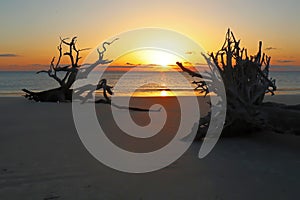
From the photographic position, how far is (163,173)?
15.1 ft

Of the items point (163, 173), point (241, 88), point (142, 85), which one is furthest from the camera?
point (142, 85)

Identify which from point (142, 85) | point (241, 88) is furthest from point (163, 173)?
point (142, 85)

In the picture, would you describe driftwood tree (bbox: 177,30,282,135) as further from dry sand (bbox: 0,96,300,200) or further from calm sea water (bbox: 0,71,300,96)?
calm sea water (bbox: 0,71,300,96)

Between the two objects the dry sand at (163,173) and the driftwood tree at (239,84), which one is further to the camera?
the driftwood tree at (239,84)

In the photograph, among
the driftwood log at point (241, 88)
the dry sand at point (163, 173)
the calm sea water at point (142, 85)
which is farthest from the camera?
the calm sea water at point (142, 85)

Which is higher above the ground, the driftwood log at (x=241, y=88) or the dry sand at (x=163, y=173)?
the driftwood log at (x=241, y=88)

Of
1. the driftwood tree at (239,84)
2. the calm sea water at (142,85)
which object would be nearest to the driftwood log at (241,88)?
the driftwood tree at (239,84)

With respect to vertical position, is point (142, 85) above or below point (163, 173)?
below

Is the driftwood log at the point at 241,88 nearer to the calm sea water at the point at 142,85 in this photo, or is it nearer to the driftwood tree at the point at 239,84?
the driftwood tree at the point at 239,84

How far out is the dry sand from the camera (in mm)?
3873

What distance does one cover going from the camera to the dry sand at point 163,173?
12.7 ft

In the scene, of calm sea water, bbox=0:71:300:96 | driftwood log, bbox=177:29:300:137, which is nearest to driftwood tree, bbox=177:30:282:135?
driftwood log, bbox=177:29:300:137

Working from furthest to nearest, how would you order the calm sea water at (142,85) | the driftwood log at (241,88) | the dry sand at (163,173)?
1. the calm sea water at (142,85)
2. the driftwood log at (241,88)
3. the dry sand at (163,173)

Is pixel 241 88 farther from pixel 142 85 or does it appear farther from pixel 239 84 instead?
pixel 142 85
